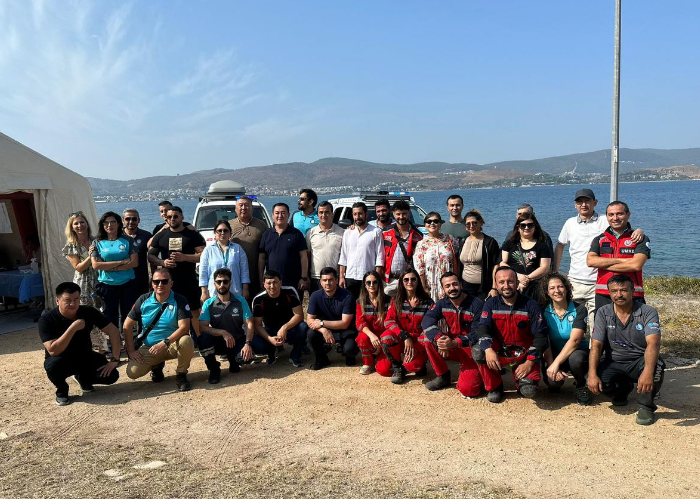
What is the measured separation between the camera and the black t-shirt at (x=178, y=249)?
6754 mm

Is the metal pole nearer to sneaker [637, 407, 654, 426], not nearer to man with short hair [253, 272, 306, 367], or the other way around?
sneaker [637, 407, 654, 426]

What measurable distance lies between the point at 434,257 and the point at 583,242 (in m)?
1.55

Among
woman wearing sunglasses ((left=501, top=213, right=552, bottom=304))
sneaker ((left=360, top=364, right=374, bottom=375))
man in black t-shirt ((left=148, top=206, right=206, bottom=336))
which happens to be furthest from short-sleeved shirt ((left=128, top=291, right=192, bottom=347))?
woman wearing sunglasses ((left=501, top=213, right=552, bottom=304))

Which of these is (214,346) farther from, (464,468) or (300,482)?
(464,468)

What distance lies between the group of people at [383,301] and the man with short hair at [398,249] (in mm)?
13

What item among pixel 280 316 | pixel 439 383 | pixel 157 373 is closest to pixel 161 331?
pixel 157 373

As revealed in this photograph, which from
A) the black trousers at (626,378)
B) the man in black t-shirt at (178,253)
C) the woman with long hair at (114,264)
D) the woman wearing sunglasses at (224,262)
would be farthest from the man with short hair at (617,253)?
the woman with long hair at (114,264)

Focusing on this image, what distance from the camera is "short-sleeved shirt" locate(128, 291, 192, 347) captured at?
578 centimetres

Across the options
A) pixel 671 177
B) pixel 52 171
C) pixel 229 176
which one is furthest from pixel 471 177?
pixel 52 171

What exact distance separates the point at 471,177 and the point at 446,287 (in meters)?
199

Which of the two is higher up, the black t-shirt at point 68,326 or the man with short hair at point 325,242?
the man with short hair at point 325,242

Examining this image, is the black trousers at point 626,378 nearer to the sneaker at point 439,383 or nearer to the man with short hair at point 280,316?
the sneaker at point 439,383

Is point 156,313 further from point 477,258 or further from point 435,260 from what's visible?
point 477,258

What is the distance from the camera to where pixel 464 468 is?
3854mm
